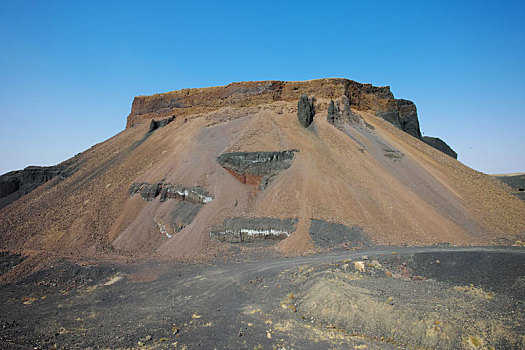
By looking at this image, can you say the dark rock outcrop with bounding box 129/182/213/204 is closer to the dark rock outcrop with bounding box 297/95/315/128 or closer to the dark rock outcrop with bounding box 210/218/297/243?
the dark rock outcrop with bounding box 210/218/297/243

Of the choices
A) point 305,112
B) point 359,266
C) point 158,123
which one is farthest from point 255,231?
point 158,123

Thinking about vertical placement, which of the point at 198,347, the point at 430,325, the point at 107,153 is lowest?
the point at 198,347

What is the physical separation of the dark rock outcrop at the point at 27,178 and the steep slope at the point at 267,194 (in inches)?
101

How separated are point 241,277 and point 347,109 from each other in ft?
80.3

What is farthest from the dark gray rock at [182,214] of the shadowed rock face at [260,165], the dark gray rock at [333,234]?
the dark gray rock at [333,234]

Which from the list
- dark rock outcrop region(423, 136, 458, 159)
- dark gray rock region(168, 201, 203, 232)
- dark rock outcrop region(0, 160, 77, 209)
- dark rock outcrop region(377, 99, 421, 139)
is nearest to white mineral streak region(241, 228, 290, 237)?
dark gray rock region(168, 201, 203, 232)

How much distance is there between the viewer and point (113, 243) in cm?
2442

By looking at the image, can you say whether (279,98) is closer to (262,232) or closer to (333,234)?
(262,232)

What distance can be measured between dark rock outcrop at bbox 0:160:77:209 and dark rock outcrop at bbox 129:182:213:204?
13631 millimetres

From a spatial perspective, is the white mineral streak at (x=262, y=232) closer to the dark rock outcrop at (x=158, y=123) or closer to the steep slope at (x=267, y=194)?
the steep slope at (x=267, y=194)

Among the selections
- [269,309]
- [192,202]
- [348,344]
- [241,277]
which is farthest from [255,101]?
[348,344]

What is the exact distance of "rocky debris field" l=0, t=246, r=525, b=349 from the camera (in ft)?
30.7

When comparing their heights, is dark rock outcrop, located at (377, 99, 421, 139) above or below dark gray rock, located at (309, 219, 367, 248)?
above

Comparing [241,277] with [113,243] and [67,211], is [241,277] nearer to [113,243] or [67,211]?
[113,243]
